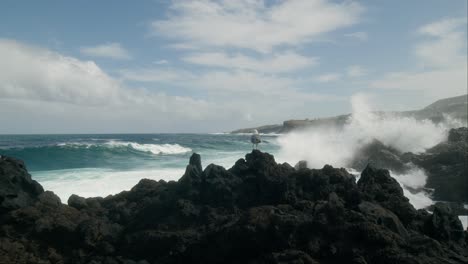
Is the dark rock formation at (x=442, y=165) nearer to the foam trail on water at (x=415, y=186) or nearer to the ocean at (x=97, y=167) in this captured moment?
the foam trail on water at (x=415, y=186)

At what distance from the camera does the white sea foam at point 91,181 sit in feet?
52.4

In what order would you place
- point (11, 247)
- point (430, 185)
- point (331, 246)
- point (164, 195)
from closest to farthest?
1. point (331, 246)
2. point (11, 247)
3. point (164, 195)
4. point (430, 185)

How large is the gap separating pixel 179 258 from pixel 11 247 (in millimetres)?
2585

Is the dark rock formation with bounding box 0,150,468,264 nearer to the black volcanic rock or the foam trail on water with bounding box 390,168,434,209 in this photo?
the foam trail on water with bounding box 390,168,434,209

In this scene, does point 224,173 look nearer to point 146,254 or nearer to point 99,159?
point 146,254

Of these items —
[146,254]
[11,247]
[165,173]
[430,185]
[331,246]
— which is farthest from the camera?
[165,173]

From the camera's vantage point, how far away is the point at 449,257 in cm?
602

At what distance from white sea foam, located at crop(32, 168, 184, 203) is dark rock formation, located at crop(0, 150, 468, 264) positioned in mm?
7208

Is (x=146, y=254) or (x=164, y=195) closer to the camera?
(x=146, y=254)

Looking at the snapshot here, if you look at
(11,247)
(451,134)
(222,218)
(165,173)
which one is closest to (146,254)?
(222,218)

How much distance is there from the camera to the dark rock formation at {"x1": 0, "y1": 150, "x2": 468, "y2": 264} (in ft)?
19.6

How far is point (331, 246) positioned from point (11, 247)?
4855 mm

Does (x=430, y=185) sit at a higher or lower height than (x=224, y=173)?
lower

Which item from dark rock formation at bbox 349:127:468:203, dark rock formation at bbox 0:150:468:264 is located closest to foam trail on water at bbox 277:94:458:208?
dark rock formation at bbox 349:127:468:203
